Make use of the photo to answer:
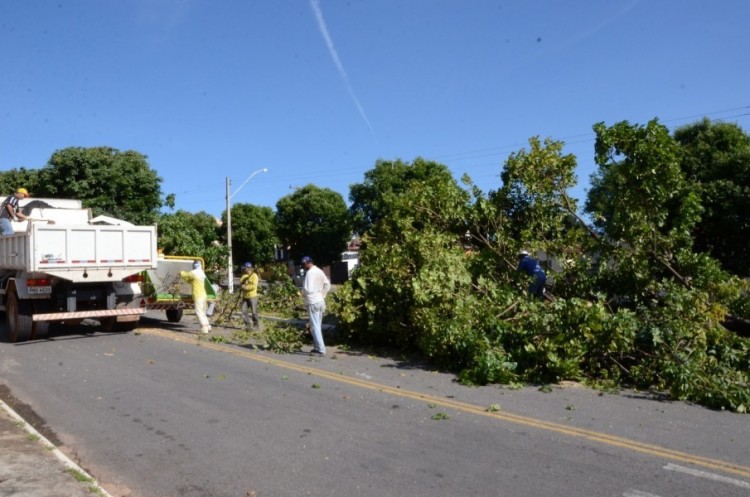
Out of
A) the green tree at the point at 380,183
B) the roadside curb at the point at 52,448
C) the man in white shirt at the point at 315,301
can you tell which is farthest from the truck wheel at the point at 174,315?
the green tree at the point at 380,183

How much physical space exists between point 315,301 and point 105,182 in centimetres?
1597

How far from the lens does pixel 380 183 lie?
4153 cm

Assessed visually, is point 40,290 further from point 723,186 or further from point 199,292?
point 723,186

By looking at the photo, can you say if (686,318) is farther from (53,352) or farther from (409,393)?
(53,352)

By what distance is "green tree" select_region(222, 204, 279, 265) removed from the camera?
178 feet

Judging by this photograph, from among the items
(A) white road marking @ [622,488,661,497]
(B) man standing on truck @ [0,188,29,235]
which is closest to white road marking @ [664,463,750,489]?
(A) white road marking @ [622,488,661,497]

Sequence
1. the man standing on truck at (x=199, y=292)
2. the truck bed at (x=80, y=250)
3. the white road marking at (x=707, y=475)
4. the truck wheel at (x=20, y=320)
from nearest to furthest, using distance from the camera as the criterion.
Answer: the white road marking at (x=707, y=475) < the truck bed at (x=80, y=250) < the truck wheel at (x=20, y=320) < the man standing on truck at (x=199, y=292)

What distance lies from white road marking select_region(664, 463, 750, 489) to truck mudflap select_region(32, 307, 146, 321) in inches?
443

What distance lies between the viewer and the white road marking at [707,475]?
5047 mm

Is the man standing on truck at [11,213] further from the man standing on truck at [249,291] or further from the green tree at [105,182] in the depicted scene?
the green tree at [105,182]

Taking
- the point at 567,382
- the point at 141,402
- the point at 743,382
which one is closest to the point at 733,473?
the point at 743,382

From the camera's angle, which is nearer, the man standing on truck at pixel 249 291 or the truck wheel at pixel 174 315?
the man standing on truck at pixel 249 291

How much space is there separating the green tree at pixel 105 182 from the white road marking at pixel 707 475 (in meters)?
21.1

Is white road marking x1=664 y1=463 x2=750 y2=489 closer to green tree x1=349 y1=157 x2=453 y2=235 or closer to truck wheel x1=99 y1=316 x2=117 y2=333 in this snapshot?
truck wheel x1=99 y1=316 x2=117 y2=333
